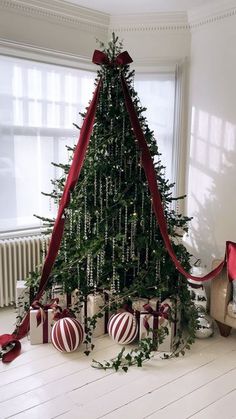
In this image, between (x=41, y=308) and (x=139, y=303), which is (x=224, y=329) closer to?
(x=139, y=303)

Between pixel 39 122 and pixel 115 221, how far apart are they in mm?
1361

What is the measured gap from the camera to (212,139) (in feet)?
11.3

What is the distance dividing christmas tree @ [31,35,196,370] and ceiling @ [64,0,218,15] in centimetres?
85

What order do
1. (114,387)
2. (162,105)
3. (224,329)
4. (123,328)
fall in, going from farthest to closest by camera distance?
1. (162,105)
2. (224,329)
3. (123,328)
4. (114,387)

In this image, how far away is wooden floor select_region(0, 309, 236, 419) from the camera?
2.03 m

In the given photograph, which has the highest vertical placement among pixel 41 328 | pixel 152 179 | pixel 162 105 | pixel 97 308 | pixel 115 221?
pixel 162 105

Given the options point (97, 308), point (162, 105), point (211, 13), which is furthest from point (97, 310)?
point (211, 13)

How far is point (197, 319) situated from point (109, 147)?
4.90 ft

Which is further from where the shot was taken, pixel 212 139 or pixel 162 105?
pixel 162 105

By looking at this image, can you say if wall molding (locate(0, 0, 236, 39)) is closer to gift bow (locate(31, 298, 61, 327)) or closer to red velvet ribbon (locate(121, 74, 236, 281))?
red velvet ribbon (locate(121, 74, 236, 281))

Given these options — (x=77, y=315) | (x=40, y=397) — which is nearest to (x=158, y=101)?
(x=77, y=315)

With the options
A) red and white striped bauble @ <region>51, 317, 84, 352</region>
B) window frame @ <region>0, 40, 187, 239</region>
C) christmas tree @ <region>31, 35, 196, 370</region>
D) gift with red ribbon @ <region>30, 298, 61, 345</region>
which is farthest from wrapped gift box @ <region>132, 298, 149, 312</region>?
window frame @ <region>0, 40, 187, 239</region>

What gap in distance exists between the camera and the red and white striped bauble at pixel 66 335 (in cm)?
250

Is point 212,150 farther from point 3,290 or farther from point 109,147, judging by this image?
point 3,290
